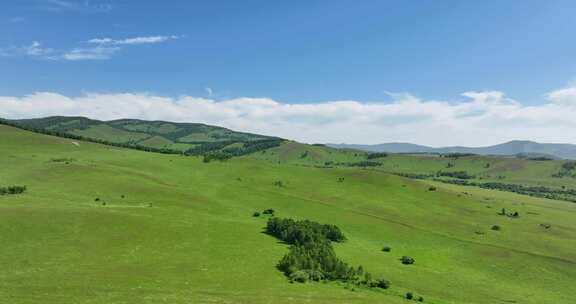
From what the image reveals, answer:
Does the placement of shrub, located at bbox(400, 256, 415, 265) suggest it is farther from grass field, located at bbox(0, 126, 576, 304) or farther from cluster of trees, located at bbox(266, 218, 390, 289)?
cluster of trees, located at bbox(266, 218, 390, 289)

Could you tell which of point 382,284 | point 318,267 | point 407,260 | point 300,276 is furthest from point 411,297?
point 407,260

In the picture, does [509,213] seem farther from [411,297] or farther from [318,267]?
[318,267]

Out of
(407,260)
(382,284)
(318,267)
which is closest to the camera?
(382,284)

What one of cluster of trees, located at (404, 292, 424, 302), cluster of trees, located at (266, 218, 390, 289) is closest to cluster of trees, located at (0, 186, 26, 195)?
cluster of trees, located at (266, 218, 390, 289)

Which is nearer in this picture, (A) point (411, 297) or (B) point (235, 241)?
(A) point (411, 297)

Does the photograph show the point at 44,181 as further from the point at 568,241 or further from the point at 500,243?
the point at 568,241

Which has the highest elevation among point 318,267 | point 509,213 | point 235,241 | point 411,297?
point 509,213

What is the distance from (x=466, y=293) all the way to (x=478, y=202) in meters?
96.4

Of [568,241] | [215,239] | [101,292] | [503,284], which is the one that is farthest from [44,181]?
[568,241]

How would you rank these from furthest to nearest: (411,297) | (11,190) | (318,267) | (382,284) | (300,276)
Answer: (11,190) < (318,267) < (382,284) < (300,276) < (411,297)

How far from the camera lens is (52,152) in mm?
182625

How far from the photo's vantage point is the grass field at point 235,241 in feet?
141

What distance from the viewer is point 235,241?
67500 mm

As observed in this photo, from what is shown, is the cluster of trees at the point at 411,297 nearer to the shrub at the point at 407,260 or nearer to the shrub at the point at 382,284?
the shrub at the point at 382,284
